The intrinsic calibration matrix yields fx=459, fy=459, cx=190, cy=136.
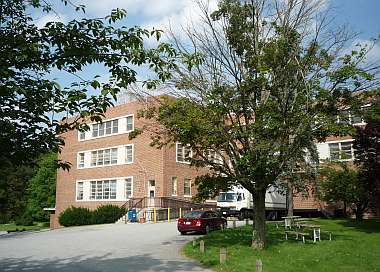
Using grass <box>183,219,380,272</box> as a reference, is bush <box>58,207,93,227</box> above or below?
above

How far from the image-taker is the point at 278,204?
122ft

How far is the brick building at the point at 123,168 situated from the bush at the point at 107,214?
10.2 feet

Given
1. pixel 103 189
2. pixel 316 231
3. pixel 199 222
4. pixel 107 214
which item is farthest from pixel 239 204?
pixel 103 189

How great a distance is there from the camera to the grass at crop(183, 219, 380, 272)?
1300 cm

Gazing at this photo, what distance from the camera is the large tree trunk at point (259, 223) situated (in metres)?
16.5

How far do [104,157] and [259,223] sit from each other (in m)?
33.3

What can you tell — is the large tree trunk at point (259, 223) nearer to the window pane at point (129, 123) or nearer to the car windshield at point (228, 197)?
the car windshield at point (228, 197)

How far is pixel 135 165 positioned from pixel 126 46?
37.1 metres

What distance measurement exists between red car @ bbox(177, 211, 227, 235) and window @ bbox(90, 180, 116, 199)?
2092 centimetres

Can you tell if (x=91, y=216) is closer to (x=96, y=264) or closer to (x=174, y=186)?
(x=174, y=186)

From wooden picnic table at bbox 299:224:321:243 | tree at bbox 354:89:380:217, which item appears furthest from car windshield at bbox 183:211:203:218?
tree at bbox 354:89:380:217

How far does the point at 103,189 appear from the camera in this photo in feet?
155

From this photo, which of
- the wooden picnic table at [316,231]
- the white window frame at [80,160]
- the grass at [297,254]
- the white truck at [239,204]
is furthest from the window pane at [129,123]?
the wooden picnic table at [316,231]

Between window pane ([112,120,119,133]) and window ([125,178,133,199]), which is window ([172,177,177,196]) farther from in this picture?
window pane ([112,120,119,133])
